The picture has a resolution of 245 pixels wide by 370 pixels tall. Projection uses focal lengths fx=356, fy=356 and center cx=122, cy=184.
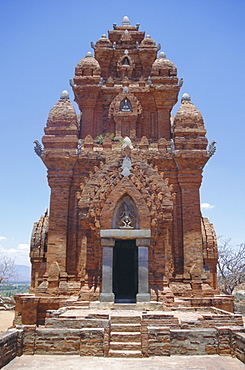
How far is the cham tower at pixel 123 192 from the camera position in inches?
597

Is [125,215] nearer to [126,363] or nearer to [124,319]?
[124,319]

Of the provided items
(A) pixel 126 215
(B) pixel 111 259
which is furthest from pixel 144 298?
(A) pixel 126 215

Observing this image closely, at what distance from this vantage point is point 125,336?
35.7ft

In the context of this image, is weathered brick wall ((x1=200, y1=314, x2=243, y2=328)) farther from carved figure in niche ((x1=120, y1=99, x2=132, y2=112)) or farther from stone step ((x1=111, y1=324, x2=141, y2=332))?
carved figure in niche ((x1=120, y1=99, x2=132, y2=112))

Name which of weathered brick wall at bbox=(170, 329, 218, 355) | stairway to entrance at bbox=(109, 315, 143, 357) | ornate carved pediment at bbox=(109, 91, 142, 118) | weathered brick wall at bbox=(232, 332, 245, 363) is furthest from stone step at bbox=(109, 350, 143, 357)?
ornate carved pediment at bbox=(109, 91, 142, 118)

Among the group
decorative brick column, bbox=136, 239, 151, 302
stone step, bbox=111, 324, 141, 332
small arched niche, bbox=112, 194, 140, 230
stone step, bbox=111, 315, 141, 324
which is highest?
small arched niche, bbox=112, 194, 140, 230

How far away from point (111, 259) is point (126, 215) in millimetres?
1970

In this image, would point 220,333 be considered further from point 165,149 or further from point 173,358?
point 165,149

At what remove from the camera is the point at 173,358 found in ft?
31.9

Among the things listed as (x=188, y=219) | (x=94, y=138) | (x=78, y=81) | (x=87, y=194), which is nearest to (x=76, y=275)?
(x=87, y=194)

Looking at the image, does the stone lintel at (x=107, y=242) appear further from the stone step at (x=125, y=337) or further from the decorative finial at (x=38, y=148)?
the decorative finial at (x=38, y=148)

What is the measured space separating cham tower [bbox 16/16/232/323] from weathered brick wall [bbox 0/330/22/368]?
5.01 meters

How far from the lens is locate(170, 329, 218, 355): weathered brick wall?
32.8 feet

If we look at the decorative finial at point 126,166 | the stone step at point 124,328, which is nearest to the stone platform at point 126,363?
the stone step at point 124,328
